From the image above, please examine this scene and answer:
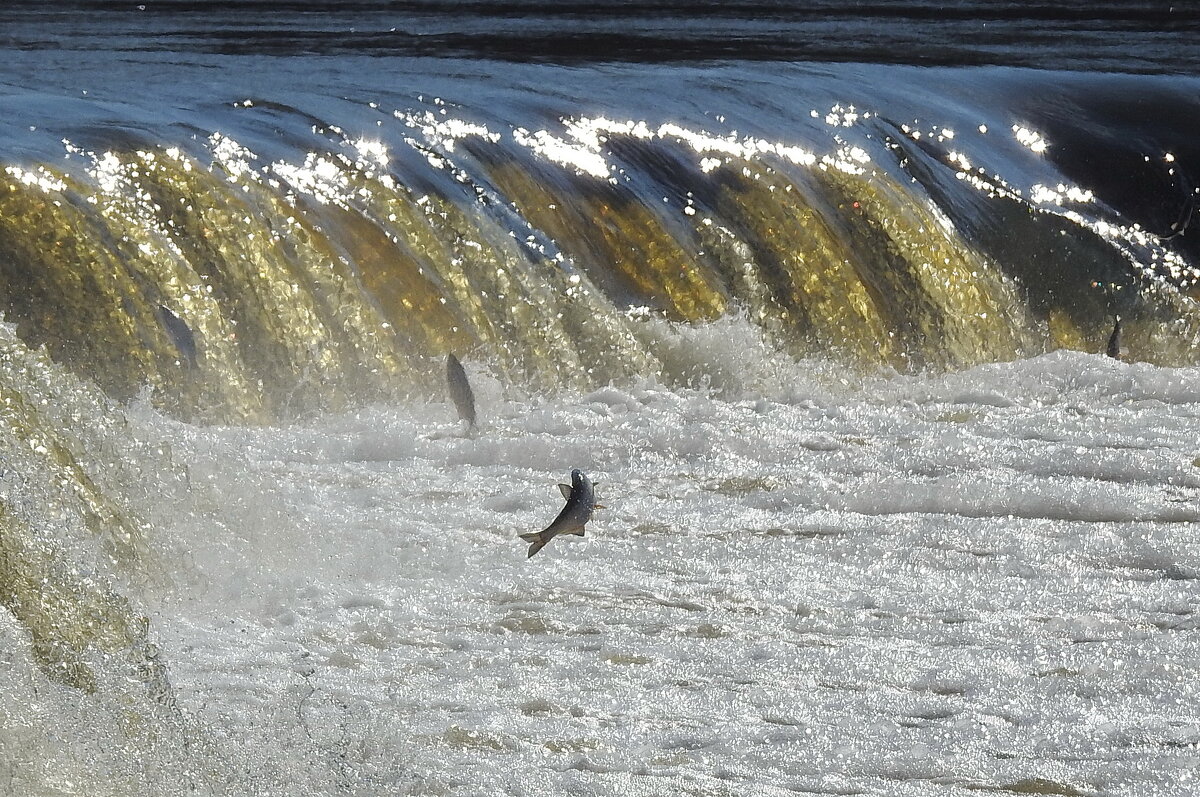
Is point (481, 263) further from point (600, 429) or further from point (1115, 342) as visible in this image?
point (1115, 342)

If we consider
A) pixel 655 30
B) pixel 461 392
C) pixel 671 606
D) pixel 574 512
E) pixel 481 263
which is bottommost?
pixel 671 606

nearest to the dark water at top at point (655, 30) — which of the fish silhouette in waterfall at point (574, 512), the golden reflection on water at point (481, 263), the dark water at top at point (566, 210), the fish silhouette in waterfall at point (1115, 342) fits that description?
the dark water at top at point (566, 210)

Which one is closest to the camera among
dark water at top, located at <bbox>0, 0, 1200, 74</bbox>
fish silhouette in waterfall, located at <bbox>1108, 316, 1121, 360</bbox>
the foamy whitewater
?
the foamy whitewater

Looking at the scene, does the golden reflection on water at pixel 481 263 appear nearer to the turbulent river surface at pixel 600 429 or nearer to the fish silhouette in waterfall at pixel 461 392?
the turbulent river surface at pixel 600 429

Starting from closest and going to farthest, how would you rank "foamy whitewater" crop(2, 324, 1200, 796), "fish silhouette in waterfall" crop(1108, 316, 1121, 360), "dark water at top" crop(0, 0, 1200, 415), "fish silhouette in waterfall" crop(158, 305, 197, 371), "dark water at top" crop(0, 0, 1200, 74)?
"foamy whitewater" crop(2, 324, 1200, 796) < "fish silhouette in waterfall" crop(158, 305, 197, 371) < "dark water at top" crop(0, 0, 1200, 415) < "fish silhouette in waterfall" crop(1108, 316, 1121, 360) < "dark water at top" crop(0, 0, 1200, 74)

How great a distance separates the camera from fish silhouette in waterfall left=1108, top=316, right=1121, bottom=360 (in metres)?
9.41

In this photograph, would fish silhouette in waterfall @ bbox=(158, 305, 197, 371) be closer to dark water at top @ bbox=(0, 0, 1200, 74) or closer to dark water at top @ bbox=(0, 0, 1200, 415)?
dark water at top @ bbox=(0, 0, 1200, 415)

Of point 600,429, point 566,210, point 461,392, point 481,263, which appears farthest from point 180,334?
point 566,210

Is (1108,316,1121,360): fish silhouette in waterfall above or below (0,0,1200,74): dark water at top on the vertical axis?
below

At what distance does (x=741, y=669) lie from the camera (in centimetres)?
494

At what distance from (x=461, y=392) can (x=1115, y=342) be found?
Result: 173 inches

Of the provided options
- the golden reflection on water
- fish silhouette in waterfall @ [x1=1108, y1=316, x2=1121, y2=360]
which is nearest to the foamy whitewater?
the golden reflection on water

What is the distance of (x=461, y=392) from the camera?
7.09 metres

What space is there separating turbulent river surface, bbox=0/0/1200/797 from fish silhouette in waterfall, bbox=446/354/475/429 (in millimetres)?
86
